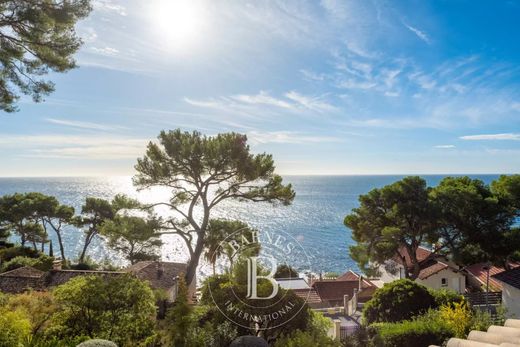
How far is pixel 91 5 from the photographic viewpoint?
9.81 m

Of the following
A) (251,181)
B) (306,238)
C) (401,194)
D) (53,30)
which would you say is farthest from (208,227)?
(306,238)

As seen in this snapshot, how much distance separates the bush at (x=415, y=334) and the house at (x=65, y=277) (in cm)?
1028

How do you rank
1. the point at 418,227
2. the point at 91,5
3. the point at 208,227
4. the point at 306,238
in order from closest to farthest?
the point at 91,5 < the point at 208,227 < the point at 418,227 < the point at 306,238

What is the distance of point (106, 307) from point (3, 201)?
124 ft

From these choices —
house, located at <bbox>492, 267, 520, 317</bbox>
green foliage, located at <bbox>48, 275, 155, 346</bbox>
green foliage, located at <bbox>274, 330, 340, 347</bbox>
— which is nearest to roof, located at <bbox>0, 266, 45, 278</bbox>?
green foliage, located at <bbox>48, 275, 155, 346</bbox>

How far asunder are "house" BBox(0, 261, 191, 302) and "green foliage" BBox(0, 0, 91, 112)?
8451 millimetres

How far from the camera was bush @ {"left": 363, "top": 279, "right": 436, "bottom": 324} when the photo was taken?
1327 cm

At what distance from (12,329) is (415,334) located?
9.66 metres

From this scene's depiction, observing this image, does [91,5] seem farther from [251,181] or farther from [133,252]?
[133,252]

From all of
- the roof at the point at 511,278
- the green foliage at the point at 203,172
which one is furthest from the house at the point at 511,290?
the green foliage at the point at 203,172

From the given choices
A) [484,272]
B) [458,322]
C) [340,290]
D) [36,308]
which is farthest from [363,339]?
[484,272]

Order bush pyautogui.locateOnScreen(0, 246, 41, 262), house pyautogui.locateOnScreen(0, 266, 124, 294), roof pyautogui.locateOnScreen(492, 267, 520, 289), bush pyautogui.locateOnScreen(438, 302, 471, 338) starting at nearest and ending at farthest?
bush pyautogui.locateOnScreen(438, 302, 471, 338) → roof pyautogui.locateOnScreen(492, 267, 520, 289) → house pyautogui.locateOnScreen(0, 266, 124, 294) → bush pyautogui.locateOnScreen(0, 246, 41, 262)

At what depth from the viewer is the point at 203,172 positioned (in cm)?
1565

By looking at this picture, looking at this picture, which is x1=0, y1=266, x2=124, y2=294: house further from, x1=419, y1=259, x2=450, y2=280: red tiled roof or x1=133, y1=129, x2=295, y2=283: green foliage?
x1=419, y1=259, x2=450, y2=280: red tiled roof
